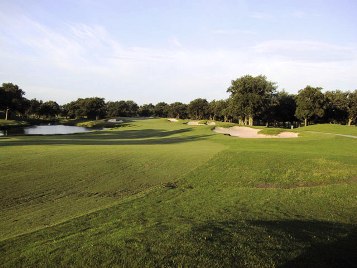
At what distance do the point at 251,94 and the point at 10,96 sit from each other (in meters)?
78.7

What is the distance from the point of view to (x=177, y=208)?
46.2 feet

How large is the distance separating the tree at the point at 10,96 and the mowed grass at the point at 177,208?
9154 centimetres

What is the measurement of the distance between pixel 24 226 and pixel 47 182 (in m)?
5.60

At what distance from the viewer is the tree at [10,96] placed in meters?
102

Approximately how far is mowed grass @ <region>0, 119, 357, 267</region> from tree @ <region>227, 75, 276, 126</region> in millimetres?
56648

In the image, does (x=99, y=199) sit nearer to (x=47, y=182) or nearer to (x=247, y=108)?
(x=47, y=182)

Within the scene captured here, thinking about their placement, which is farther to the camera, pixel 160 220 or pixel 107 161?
pixel 107 161

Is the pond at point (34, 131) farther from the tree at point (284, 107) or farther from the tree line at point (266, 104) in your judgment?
the tree at point (284, 107)

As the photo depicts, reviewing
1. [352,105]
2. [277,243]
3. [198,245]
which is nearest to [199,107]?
[352,105]

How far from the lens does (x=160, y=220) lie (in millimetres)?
11898

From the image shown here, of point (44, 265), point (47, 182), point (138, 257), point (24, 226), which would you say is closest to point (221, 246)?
point (138, 257)

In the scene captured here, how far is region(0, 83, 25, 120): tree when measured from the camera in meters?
102

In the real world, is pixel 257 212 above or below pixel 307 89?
below

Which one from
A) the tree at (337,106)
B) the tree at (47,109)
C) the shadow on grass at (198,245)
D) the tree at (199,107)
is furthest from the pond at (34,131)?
the tree at (47,109)
